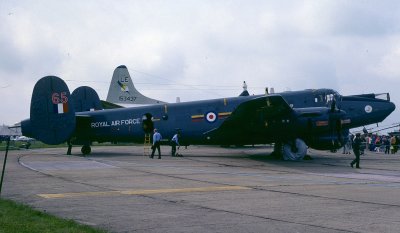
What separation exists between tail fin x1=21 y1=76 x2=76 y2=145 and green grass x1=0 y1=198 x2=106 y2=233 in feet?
53.9

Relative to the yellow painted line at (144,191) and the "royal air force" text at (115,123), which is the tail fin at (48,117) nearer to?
the "royal air force" text at (115,123)

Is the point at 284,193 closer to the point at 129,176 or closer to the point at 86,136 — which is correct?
the point at 129,176

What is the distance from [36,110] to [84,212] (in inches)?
685

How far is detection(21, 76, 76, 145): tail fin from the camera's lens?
24781 millimetres

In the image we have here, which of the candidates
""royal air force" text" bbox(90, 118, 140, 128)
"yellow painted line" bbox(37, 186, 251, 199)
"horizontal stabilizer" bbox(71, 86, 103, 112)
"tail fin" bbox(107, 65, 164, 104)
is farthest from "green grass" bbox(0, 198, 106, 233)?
"tail fin" bbox(107, 65, 164, 104)

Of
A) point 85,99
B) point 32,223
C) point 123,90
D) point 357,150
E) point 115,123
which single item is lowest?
point 32,223

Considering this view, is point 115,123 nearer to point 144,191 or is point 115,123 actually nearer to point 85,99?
→ point 85,99

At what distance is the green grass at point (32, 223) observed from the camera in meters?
7.04

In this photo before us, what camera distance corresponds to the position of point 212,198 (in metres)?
10.6

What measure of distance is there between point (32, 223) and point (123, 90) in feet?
174

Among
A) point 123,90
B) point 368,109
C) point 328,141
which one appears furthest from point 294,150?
point 123,90

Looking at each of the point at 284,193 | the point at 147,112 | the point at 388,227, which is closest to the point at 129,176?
the point at 284,193

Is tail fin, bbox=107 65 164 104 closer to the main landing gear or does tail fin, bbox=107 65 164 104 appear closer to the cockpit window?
the cockpit window

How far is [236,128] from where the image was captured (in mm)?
23922
